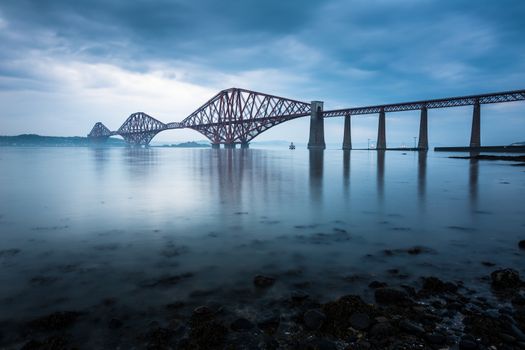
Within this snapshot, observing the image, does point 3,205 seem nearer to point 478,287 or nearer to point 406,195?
point 478,287

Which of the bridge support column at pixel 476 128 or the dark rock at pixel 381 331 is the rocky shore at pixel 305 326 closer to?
the dark rock at pixel 381 331

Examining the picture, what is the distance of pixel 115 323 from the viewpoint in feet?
9.69

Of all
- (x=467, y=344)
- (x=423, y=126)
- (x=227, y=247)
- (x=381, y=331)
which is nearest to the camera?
(x=467, y=344)

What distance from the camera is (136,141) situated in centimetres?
17912

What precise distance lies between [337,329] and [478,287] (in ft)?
6.89

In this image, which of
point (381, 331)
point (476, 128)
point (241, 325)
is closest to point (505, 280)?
point (381, 331)

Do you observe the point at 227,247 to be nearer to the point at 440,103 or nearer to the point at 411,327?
the point at 411,327

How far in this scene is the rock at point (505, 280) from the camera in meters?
3.74

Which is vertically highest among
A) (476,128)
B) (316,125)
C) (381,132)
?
(316,125)

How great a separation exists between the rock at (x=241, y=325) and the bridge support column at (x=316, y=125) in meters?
106

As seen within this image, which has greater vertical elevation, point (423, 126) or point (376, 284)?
point (423, 126)

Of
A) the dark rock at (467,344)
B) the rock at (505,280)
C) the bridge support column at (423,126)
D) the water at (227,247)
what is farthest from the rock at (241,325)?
the bridge support column at (423,126)

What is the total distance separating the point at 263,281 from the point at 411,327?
1.71 meters

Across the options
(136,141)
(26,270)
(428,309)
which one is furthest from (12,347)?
(136,141)
